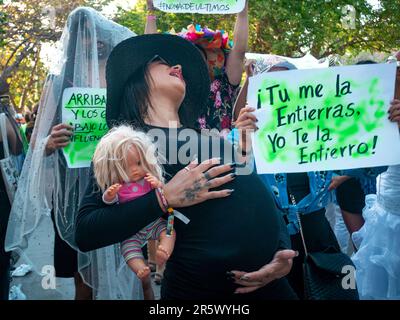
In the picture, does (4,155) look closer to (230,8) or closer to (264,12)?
(230,8)

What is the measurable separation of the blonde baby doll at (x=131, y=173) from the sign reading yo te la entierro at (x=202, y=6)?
1489 millimetres

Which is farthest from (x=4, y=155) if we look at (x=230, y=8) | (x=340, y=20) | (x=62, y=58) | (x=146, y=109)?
(x=340, y=20)

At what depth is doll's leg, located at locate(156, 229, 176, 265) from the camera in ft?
5.34

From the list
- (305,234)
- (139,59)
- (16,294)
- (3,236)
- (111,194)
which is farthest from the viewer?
(16,294)

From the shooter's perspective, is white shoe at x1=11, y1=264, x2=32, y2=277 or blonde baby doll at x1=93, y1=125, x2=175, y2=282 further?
white shoe at x1=11, y1=264, x2=32, y2=277

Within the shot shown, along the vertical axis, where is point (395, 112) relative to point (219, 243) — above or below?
above

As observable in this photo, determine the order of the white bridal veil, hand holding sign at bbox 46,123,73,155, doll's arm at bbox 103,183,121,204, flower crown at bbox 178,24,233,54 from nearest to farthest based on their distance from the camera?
doll's arm at bbox 103,183,121,204 → hand holding sign at bbox 46,123,73,155 → the white bridal veil → flower crown at bbox 178,24,233,54

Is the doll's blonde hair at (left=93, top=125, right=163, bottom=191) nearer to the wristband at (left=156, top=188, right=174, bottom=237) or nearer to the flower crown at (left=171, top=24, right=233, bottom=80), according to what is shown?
the wristband at (left=156, top=188, right=174, bottom=237)

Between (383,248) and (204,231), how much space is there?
171cm

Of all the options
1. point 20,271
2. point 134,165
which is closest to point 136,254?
point 134,165

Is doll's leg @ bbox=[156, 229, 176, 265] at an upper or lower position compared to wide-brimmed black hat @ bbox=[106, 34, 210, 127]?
lower

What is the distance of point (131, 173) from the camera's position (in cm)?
167

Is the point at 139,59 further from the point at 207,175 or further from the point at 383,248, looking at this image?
the point at 383,248

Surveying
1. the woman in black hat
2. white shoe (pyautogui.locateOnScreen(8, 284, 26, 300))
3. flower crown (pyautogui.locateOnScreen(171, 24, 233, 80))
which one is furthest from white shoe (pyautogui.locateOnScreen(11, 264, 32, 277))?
the woman in black hat
